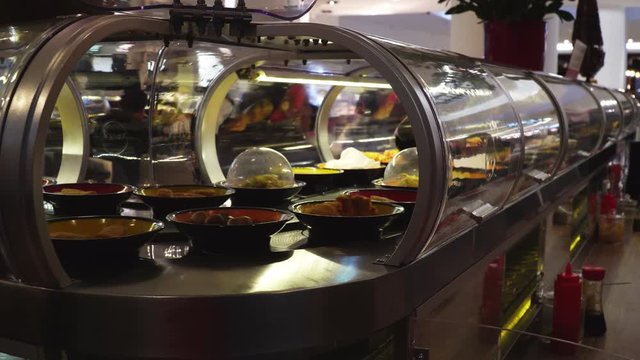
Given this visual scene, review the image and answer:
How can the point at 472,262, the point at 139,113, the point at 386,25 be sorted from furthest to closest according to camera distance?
the point at 386,25 < the point at 139,113 < the point at 472,262

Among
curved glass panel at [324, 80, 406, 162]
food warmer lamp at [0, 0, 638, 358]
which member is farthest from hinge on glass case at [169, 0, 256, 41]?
curved glass panel at [324, 80, 406, 162]

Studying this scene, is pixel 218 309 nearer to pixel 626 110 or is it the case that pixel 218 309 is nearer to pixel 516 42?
pixel 516 42

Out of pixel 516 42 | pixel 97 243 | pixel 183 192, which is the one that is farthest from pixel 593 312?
pixel 97 243

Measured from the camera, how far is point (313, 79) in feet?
10.0

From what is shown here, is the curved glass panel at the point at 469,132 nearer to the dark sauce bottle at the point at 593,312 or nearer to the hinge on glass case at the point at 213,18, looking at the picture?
the hinge on glass case at the point at 213,18

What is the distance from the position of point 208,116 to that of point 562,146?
4.22 ft

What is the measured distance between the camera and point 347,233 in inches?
56.2

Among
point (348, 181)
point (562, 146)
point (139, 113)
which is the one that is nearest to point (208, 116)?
point (139, 113)

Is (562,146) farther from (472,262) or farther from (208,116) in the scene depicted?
(208,116)

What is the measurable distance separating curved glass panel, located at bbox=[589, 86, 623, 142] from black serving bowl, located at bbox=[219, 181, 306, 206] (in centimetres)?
244

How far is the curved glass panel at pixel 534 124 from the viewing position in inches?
78.1

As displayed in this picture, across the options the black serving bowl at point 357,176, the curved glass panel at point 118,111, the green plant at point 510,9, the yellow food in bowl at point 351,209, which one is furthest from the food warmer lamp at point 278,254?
the green plant at point 510,9

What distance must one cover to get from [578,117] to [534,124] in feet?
3.05

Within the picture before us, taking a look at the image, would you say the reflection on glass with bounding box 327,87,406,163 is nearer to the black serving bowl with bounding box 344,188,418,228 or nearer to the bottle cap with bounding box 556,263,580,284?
the bottle cap with bounding box 556,263,580,284
